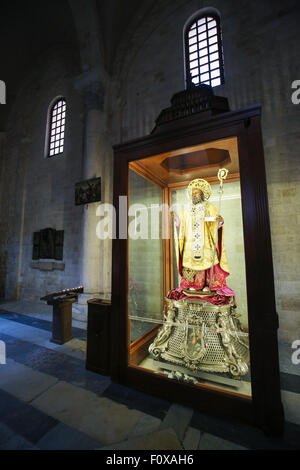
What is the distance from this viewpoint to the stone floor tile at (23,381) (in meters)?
2.31

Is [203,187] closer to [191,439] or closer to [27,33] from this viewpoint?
[191,439]

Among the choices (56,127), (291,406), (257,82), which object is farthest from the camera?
(56,127)

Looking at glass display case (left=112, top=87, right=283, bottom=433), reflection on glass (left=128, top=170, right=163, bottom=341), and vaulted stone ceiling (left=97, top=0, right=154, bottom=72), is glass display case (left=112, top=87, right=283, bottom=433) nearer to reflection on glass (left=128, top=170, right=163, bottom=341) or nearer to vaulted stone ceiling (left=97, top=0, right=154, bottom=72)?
reflection on glass (left=128, top=170, right=163, bottom=341)

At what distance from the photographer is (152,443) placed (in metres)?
1.61

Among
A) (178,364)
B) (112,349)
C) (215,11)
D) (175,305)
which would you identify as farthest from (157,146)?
(215,11)

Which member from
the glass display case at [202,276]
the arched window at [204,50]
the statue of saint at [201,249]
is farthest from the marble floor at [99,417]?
the arched window at [204,50]

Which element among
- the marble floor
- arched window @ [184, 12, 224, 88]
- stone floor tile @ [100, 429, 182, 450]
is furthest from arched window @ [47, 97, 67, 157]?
stone floor tile @ [100, 429, 182, 450]

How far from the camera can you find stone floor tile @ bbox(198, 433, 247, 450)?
1561 mm

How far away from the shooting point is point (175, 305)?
2752mm

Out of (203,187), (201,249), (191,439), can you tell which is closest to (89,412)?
(191,439)

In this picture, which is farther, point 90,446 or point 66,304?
point 66,304

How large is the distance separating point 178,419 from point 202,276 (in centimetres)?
163
